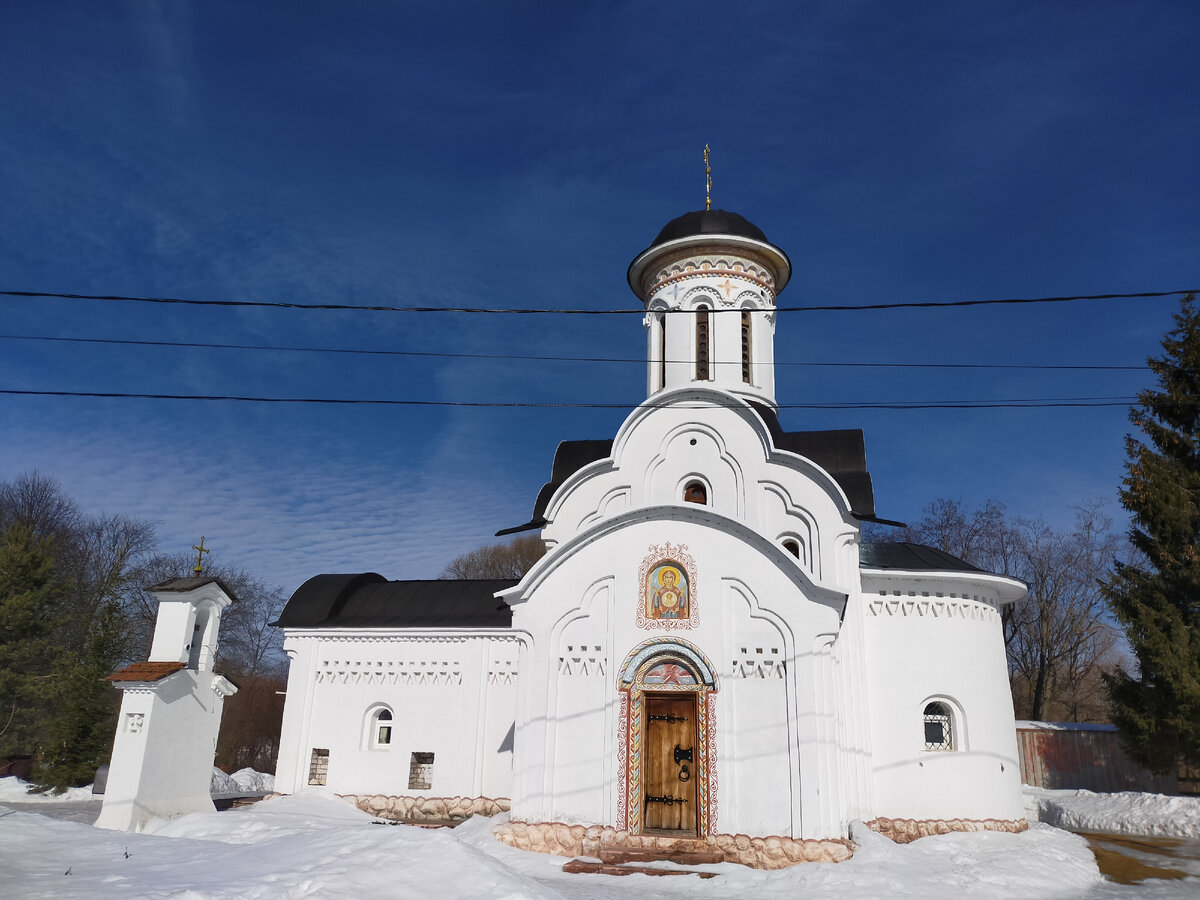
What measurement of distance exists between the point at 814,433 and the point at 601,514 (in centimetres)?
411

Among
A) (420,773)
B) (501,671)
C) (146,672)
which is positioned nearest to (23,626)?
(146,672)

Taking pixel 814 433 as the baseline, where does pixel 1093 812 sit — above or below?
below

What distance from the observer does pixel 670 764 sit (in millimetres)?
11531

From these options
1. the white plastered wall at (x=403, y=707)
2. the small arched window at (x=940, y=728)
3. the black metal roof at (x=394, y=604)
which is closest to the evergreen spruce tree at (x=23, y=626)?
the black metal roof at (x=394, y=604)

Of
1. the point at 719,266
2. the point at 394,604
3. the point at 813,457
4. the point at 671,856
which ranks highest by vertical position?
the point at 719,266

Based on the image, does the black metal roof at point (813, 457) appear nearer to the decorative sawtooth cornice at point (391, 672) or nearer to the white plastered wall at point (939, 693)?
the white plastered wall at point (939, 693)

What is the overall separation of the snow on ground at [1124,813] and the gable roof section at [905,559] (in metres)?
5.64

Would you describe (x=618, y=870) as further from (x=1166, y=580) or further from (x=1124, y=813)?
(x=1166, y=580)

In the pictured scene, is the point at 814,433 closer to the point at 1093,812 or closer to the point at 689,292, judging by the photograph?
the point at 689,292

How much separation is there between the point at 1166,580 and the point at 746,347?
30.8 feet

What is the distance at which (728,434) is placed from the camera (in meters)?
13.9

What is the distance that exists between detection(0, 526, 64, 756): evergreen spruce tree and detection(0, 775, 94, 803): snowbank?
3254mm

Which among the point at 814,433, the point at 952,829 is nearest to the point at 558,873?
the point at 952,829

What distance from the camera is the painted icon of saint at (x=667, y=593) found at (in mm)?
11930
